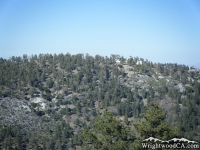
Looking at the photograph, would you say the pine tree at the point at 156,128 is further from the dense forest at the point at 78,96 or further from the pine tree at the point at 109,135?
the dense forest at the point at 78,96

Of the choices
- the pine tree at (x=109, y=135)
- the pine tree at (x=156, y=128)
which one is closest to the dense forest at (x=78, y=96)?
the pine tree at (x=109, y=135)

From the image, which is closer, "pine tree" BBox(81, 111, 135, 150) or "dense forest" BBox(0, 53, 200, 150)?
"pine tree" BBox(81, 111, 135, 150)

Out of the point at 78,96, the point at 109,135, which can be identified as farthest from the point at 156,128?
the point at 78,96

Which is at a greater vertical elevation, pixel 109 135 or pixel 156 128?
pixel 156 128

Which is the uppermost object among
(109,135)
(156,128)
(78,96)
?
(156,128)

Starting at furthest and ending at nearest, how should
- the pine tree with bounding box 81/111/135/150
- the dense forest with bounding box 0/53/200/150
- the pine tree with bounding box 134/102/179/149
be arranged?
the dense forest with bounding box 0/53/200/150 < the pine tree with bounding box 81/111/135/150 < the pine tree with bounding box 134/102/179/149

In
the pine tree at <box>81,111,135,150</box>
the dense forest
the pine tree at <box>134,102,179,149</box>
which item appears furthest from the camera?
the dense forest

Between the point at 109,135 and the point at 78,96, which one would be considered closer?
the point at 109,135

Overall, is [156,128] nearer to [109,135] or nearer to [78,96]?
Answer: [109,135]

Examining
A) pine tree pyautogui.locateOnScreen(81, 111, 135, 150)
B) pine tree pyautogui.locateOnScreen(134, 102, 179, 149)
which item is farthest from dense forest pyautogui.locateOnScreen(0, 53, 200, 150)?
pine tree pyautogui.locateOnScreen(134, 102, 179, 149)

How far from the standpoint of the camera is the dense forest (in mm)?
63906

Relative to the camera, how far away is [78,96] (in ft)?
309

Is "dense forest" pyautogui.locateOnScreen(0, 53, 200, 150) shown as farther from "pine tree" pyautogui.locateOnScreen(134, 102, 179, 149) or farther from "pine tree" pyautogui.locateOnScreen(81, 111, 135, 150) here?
"pine tree" pyautogui.locateOnScreen(134, 102, 179, 149)

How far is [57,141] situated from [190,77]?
260 feet
